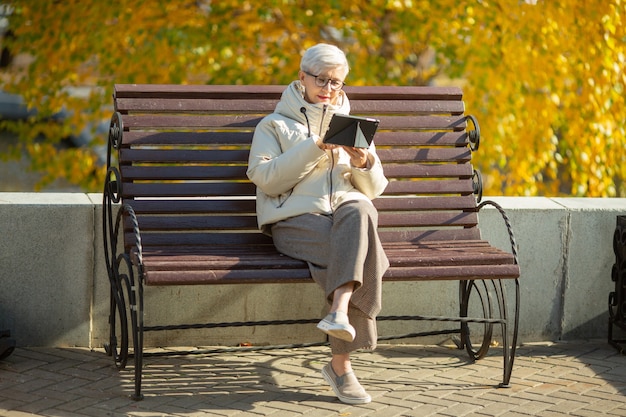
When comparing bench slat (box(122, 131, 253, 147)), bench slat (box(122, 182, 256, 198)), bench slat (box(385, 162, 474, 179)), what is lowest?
bench slat (box(122, 182, 256, 198))

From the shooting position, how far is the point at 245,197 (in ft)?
19.6

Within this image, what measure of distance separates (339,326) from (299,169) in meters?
0.77

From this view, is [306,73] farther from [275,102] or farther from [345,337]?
[345,337]

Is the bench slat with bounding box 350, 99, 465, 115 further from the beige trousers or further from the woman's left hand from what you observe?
the beige trousers

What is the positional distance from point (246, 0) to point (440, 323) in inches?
142

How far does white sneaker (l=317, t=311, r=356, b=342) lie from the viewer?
4.76 metres

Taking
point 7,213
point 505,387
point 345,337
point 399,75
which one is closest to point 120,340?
point 7,213

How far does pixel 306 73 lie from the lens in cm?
531

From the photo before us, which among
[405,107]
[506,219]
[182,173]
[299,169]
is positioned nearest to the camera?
[299,169]

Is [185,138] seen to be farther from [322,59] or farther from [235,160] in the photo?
[322,59]

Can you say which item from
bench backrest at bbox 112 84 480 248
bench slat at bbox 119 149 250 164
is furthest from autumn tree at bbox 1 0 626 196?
bench slat at bbox 119 149 250 164

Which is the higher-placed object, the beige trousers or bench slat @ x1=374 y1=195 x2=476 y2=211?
bench slat @ x1=374 y1=195 x2=476 y2=211

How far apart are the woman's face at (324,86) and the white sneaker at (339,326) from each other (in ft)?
3.51

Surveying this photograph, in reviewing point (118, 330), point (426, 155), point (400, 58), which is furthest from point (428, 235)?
point (400, 58)
